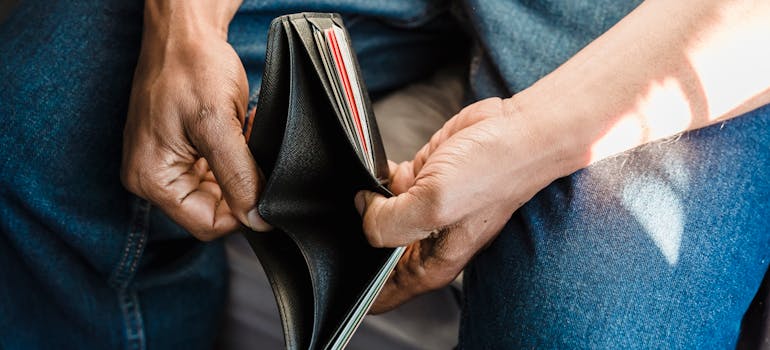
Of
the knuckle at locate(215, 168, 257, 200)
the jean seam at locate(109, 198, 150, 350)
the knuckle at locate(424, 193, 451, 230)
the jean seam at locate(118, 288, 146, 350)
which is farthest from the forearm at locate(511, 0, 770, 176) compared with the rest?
the jean seam at locate(118, 288, 146, 350)

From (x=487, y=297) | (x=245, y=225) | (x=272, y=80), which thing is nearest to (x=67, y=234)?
(x=245, y=225)

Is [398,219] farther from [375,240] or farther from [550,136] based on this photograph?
[550,136]

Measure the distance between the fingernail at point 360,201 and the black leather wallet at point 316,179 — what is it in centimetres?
1

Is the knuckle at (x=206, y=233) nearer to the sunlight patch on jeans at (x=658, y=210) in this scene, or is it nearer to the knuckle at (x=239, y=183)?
the knuckle at (x=239, y=183)

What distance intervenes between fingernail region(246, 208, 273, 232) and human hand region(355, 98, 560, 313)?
115mm

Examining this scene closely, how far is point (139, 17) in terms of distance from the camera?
95 cm

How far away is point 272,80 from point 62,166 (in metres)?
0.43

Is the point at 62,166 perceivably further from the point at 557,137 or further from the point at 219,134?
the point at 557,137

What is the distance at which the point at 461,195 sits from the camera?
67cm

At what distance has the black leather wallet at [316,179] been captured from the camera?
0.62 m

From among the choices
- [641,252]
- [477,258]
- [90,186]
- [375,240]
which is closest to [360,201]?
[375,240]

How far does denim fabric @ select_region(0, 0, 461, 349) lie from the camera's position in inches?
34.6

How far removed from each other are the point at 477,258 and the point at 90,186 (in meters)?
0.56

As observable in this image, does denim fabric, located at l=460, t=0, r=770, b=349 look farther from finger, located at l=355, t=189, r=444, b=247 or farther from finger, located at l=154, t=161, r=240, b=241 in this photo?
finger, located at l=154, t=161, r=240, b=241
